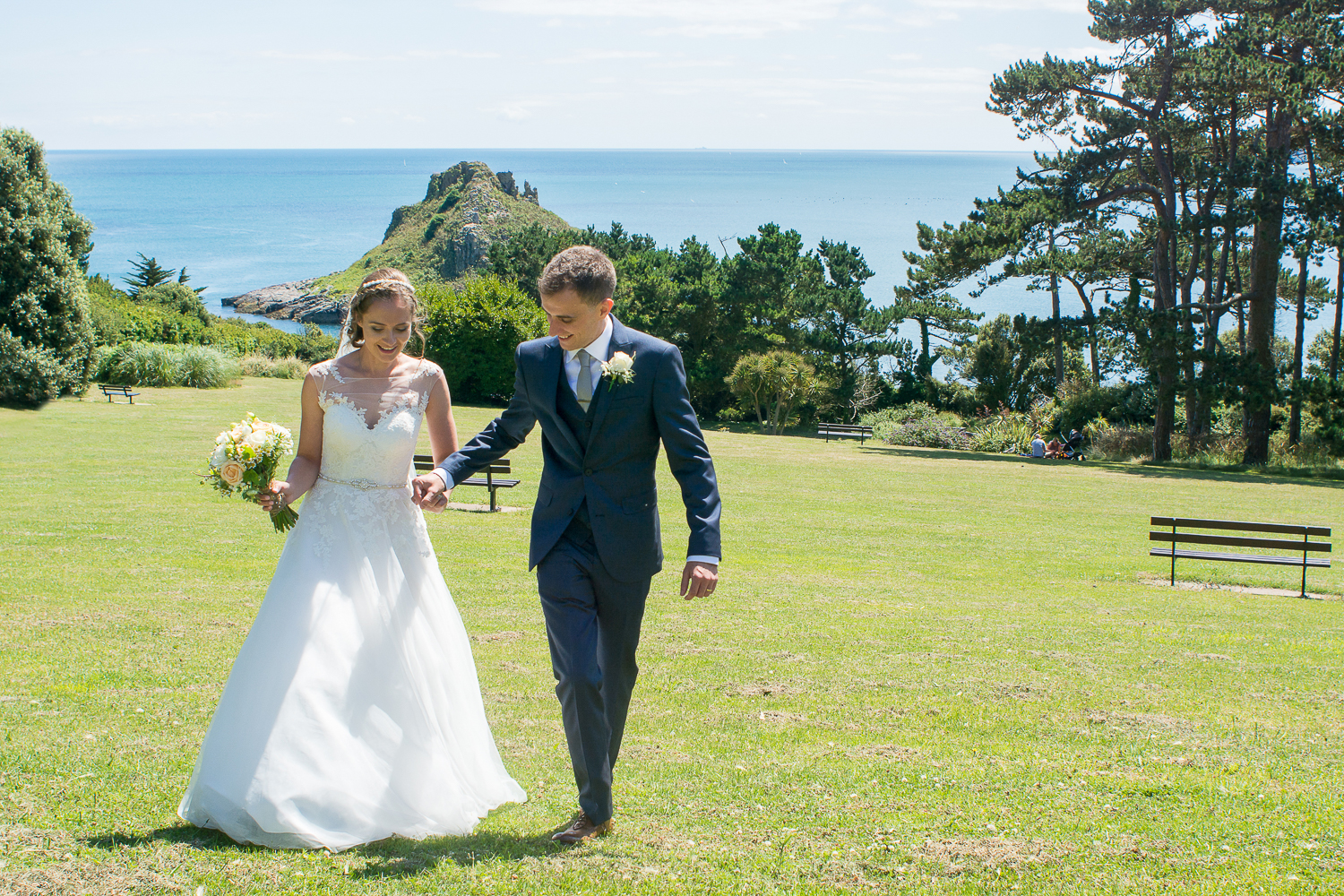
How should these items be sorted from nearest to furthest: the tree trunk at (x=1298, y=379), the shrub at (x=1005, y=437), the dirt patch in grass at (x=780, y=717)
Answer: the dirt patch in grass at (x=780, y=717) → the tree trunk at (x=1298, y=379) → the shrub at (x=1005, y=437)

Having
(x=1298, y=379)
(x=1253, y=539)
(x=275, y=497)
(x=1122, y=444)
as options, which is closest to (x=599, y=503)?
(x=275, y=497)

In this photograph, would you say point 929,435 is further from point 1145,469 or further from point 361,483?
point 361,483

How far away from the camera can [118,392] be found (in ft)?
121

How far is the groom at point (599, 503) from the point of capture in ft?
13.5

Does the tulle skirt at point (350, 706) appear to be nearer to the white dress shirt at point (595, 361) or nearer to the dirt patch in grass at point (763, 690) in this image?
the white dress shirt at point (595, 361)

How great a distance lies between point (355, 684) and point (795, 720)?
3155mm

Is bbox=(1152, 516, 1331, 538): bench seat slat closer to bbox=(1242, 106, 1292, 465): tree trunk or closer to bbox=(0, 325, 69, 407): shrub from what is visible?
bbox=(1242, 106, 1292, 465): tree trunk

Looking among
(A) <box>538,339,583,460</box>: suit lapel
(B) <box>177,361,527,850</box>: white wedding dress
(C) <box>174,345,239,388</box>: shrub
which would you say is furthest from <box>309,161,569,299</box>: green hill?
(A) <box>538,339,583,460</box>: suit lapel

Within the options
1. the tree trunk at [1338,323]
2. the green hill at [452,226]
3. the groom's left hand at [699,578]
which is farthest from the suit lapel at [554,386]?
the green hill at [452,226]

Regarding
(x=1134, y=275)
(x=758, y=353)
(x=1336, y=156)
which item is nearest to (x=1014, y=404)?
(x=1134, y=275)

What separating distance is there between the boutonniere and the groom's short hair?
0.24 metres

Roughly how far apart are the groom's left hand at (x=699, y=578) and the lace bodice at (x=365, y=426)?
155 cm

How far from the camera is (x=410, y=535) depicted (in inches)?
191

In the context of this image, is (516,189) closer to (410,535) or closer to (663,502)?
(663,502)
